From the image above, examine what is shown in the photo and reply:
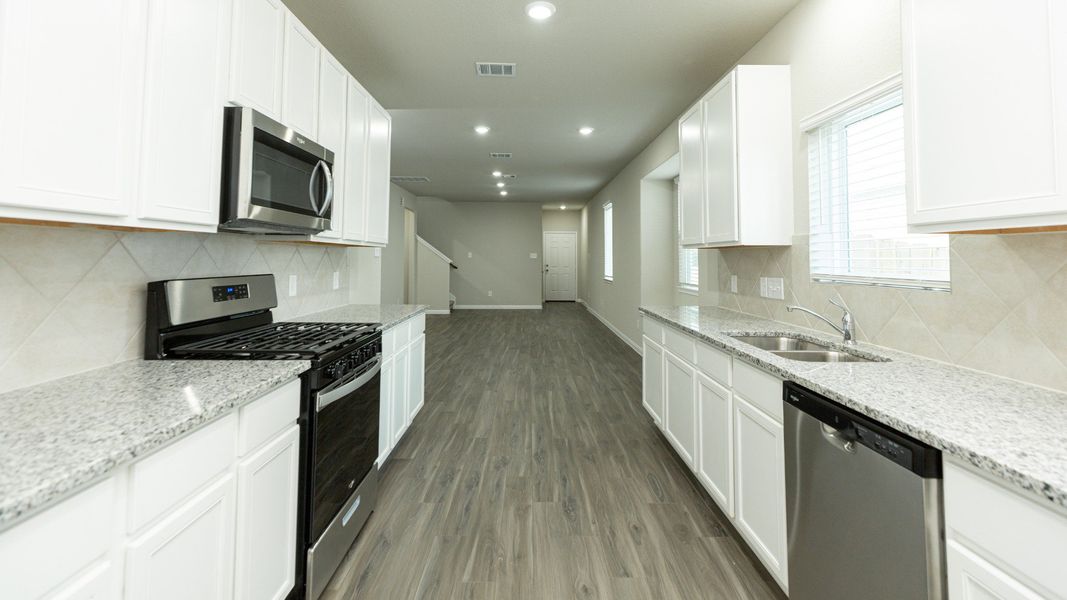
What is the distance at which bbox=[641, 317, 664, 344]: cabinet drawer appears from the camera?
294 cm

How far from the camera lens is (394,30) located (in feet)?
9.21

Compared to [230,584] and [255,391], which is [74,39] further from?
[230,584]

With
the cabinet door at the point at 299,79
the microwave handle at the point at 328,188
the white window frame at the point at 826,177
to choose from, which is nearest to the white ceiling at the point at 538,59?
the cabinet door at the point at 299,79

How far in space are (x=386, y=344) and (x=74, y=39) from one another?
168cm

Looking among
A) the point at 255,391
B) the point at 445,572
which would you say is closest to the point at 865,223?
the point at 445,572

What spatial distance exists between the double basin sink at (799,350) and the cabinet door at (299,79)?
237cm

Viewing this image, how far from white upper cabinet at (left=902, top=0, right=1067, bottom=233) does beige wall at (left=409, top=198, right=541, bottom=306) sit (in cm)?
977

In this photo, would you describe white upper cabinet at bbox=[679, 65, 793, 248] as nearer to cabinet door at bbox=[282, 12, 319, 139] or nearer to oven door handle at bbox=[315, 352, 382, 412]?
oven door handle at bbox=[315, 352, 382, 412]

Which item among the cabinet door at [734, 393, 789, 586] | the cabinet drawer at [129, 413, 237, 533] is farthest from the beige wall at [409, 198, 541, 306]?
the cabinet drawer at [129, 413, 237, 533]

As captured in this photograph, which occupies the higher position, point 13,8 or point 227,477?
point 13,8

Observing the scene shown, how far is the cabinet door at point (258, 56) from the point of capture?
1592mm

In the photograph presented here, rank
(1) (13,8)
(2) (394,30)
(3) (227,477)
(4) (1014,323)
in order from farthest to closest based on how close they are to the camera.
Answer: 1. (2) (394,30)
2. (4) (1014,323)
3. (3) (227,477)
4. (1) (13,8)

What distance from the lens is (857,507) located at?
45.8 inches

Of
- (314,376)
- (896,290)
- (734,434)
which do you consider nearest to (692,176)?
(896,290)
